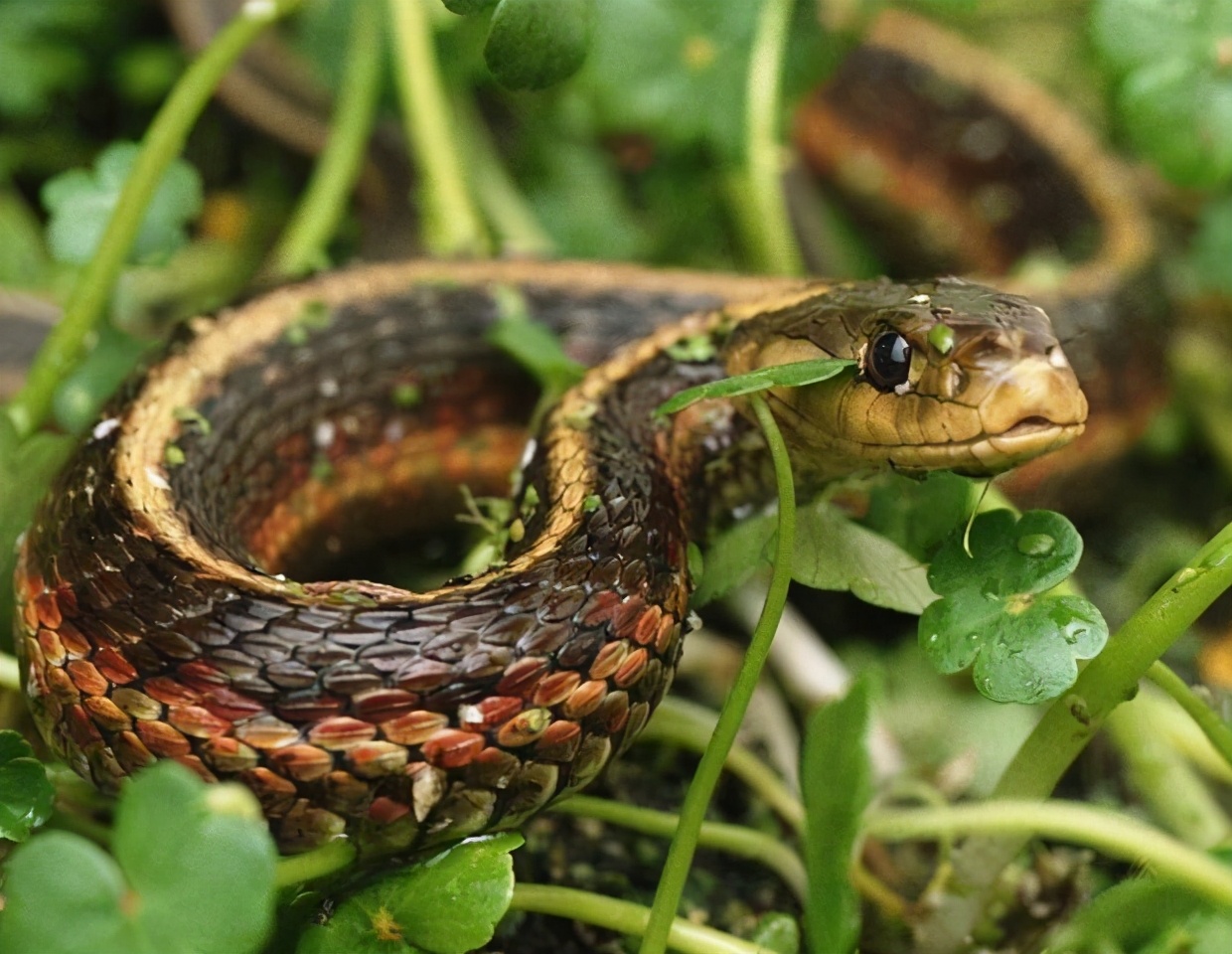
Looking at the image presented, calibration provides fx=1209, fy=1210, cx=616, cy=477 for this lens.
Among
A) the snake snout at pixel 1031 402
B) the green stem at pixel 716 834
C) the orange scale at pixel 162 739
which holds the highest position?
the snake snout at pixel 1031 402

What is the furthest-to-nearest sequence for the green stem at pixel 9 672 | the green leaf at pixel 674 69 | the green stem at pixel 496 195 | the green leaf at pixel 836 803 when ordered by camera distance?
1. the green stem at pixel 496 195
2. the green leaf at pixel 674 69
3. the green stem at pixel 9 672
4. the green leaf at pixel 836 803

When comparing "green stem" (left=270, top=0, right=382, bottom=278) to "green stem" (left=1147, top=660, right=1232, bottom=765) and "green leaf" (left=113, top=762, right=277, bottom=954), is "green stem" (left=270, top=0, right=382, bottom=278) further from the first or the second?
"green stem" (left=1147, top=660, right=1232, bottom=765)

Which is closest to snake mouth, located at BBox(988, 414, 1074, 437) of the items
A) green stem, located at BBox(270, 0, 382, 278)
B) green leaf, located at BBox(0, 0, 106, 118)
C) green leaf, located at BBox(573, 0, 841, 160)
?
green leaf, located at BBox(573, 0, 841, 160)

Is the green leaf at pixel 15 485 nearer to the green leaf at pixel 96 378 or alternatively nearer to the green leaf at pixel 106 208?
the green leaf at pixel 96 378

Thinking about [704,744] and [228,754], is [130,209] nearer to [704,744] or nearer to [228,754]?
[228,754]

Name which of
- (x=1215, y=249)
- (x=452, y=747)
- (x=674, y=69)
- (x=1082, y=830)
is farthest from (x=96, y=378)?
(x=1215, y=249)

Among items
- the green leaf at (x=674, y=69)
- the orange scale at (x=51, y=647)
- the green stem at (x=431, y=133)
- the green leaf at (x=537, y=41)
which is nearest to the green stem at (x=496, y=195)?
the green stem at (x=431, y=133)

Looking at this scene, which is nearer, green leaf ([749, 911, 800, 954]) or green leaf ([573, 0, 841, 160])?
green leaf ([749, 911, 800, 954])
